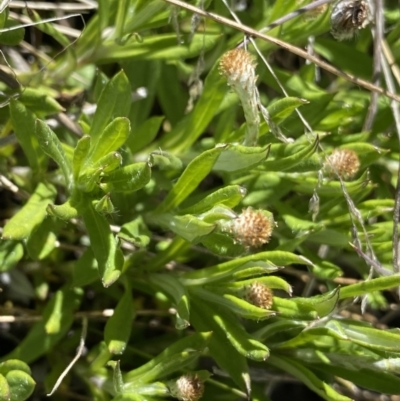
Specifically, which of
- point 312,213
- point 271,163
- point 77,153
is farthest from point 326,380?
point 77,153

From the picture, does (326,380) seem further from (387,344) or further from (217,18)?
(217,18)

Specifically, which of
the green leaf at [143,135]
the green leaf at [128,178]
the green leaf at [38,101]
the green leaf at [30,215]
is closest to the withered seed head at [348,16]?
the green leaf at [143,135]

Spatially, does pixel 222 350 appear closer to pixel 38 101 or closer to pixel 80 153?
pixel 80 153

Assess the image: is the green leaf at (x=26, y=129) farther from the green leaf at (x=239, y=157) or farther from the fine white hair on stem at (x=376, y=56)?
the fine white hair on stem at (x=376, y=56)

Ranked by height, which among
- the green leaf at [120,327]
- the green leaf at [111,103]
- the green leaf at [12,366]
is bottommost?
the green leaf at [12,366]

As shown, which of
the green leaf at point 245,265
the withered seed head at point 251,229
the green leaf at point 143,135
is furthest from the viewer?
the green leaf at point 143,135

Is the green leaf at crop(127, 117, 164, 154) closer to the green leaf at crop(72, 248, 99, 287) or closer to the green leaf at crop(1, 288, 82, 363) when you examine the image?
the green leaf at crop(72, 248, 99, 287)

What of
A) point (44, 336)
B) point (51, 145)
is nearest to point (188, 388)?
point (44, 336)
